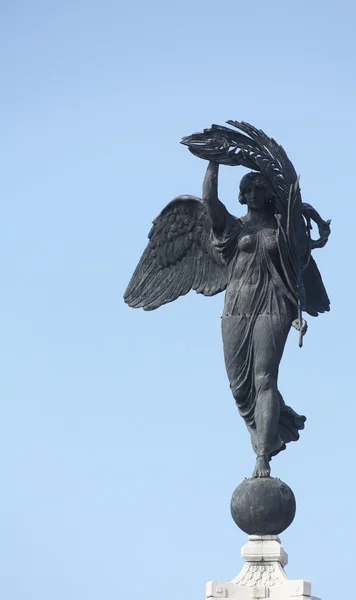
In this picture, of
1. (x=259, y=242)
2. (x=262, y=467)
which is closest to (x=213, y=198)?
(x=259, y=242)

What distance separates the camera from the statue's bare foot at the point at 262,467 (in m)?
20.9

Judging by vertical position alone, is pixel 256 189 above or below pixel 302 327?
above

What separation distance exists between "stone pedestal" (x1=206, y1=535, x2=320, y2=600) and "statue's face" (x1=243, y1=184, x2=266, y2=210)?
389cm

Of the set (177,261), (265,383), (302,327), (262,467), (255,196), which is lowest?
(262,467)

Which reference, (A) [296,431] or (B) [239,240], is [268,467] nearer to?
(A) [296,431]

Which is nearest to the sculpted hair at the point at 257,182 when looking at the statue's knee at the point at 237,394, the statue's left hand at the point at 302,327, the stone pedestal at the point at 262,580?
the statue's left hand at the point at 302,327

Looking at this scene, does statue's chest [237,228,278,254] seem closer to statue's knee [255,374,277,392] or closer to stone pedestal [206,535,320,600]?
statue's knee [255,374,277,392]

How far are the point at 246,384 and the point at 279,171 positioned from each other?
99.3 inches

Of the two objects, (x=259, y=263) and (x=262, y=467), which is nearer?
(x=262, y=467)

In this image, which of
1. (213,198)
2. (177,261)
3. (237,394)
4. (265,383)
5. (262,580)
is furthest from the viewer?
(177,261)

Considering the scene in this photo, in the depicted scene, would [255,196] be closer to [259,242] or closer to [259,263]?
[259,242]

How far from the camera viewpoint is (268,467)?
69.1 feet

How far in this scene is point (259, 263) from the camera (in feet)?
70.8

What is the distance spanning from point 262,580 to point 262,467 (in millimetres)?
1321
